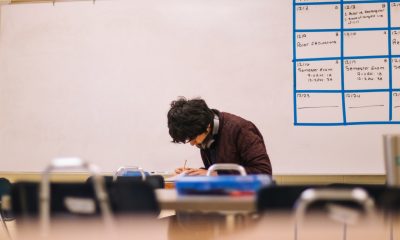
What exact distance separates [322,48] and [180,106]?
1451mm

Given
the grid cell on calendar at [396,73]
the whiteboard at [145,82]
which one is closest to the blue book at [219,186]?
the whiteboard at [145,82]

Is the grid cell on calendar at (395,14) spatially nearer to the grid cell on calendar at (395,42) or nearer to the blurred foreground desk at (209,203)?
the grid cell on calendar at (395,42)

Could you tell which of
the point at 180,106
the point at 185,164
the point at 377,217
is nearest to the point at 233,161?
the point at 180,106

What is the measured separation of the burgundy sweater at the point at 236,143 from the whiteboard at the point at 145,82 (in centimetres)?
92

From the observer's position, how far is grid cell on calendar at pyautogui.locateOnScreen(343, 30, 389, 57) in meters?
3.46

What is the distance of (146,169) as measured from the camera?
3668 millimetres

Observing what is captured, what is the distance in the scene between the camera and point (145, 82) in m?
3.73

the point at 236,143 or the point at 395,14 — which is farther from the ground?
the point at 395,14

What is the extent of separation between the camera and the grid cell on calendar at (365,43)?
11.4ft

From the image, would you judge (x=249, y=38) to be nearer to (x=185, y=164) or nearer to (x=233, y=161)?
(x=185, y=164)

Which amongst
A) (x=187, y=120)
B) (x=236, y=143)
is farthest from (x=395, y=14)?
(x=187, y=120)

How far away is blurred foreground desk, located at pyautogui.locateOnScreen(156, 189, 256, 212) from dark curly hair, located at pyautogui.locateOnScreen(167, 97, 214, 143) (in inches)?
38.3

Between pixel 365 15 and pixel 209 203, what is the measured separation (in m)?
2.52

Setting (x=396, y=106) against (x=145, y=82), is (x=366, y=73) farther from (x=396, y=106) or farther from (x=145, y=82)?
(x=145, y=82)
